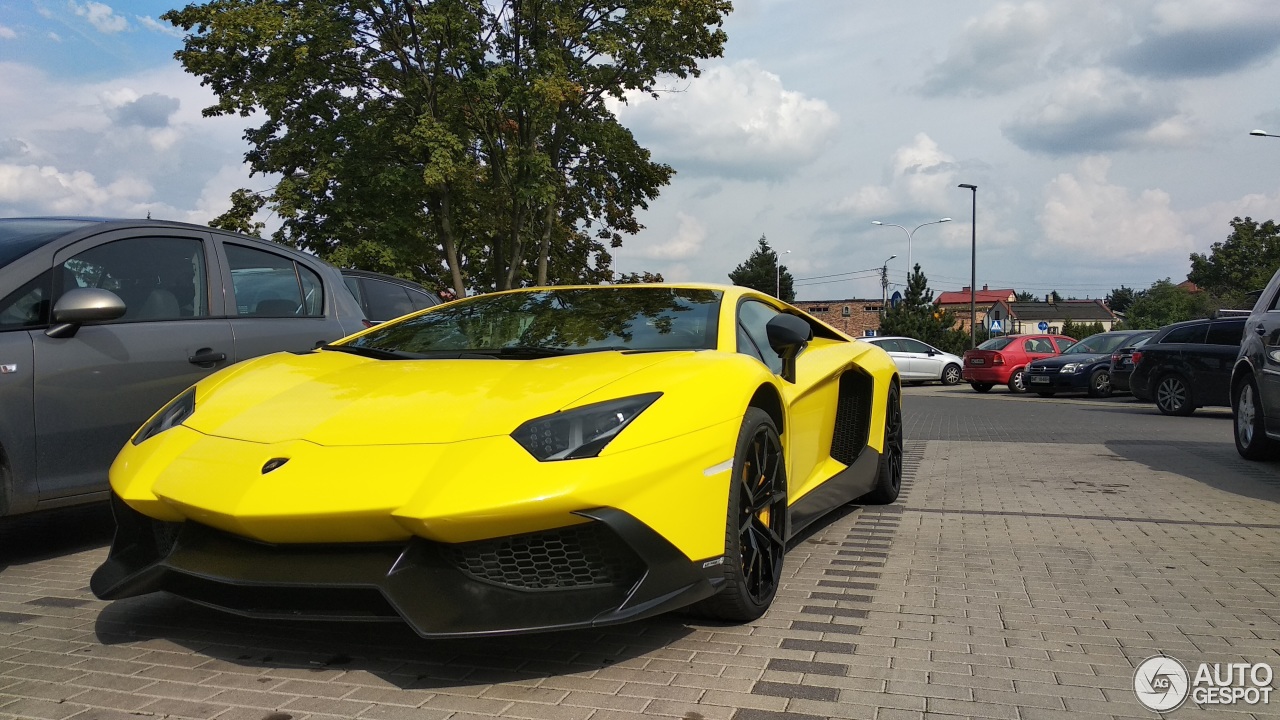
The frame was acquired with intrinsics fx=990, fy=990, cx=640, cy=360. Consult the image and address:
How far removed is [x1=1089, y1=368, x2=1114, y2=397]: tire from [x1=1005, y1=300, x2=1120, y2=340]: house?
11368cm

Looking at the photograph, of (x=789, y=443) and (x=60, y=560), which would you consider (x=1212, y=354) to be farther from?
(x=60, y=560)

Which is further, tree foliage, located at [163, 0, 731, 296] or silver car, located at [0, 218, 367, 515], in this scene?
tree foliage, located at [163, 0, 731, 296]

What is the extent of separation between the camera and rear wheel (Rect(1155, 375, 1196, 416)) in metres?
14.8

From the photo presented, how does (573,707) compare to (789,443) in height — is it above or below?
below

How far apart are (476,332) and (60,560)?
2285 millimetres

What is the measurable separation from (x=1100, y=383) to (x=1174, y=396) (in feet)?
20.1

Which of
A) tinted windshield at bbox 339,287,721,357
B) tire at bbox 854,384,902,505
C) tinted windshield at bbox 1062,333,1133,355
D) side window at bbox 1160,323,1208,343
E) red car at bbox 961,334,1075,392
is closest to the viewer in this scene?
tinted windshield at bbox 339,287,721,357

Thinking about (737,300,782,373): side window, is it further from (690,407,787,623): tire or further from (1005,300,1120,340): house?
(1005,300,1120,340): house

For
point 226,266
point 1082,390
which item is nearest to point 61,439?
point 226,266

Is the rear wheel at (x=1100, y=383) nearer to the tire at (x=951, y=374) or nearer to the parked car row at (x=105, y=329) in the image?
the tire at (x=951, y=374)

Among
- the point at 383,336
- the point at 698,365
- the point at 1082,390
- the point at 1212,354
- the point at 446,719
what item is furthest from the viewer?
the point at 1082,390

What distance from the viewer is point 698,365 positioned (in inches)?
136

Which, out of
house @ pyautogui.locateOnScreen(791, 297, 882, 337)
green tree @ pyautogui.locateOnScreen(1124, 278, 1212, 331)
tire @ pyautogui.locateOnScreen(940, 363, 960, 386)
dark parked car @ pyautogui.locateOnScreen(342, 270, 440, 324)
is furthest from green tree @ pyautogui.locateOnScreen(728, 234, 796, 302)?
dark parked car @ pyautogui.locateOnScreen(342, 270, 440, 324)

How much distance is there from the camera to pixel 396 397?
324 cm
